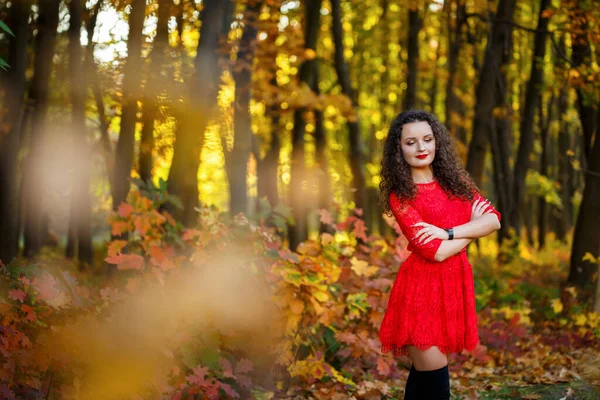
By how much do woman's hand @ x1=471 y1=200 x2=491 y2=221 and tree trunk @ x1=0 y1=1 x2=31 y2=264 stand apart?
6.23 m

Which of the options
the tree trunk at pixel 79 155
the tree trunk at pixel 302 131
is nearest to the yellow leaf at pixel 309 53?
the tree trunk at pixel 302 131

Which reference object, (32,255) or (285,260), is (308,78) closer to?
(32,255)

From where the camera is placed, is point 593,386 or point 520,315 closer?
point 593,386

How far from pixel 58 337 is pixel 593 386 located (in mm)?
3877

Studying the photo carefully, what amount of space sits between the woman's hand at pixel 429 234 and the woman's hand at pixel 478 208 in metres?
0.29

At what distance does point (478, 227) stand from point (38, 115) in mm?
8918

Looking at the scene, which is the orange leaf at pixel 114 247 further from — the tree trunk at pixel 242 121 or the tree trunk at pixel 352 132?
the tree trunk at pixel 352 132

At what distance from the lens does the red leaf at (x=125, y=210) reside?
5.38 meters

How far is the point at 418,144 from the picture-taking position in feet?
12.9

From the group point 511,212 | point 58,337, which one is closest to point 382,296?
point 58,337

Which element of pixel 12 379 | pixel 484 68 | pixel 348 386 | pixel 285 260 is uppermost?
pixel 484 68

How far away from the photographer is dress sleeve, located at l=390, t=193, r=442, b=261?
3701mm

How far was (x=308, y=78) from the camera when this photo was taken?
45.5 ft

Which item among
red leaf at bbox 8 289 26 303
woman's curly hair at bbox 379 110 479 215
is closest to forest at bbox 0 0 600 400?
red leaf at bbox 8 289 26 303
